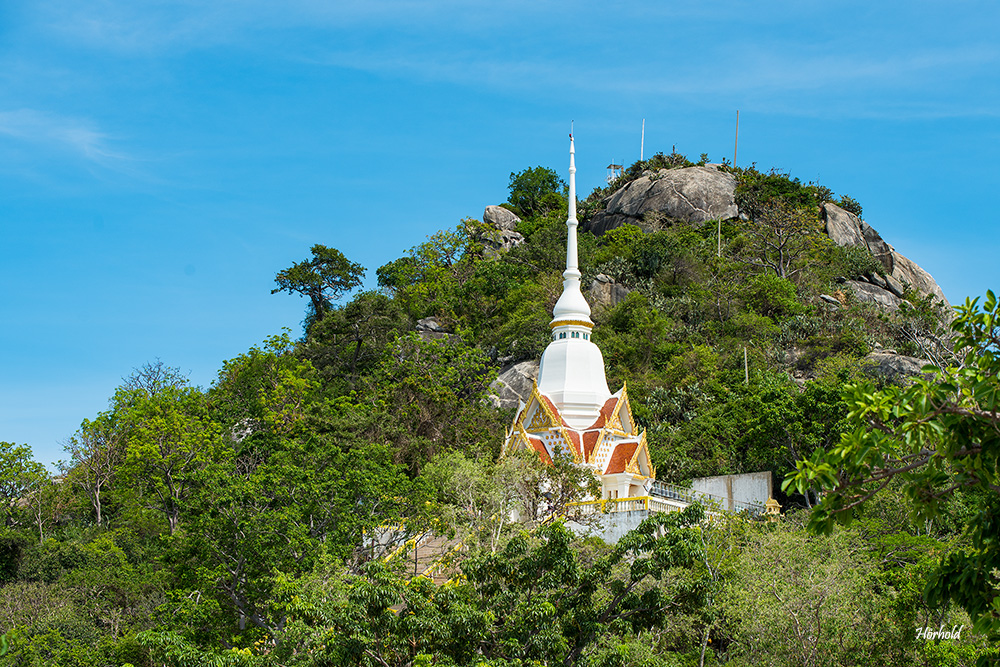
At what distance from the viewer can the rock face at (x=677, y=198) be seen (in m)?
64.4

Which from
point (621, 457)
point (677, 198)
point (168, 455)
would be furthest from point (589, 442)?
point (677, 198)

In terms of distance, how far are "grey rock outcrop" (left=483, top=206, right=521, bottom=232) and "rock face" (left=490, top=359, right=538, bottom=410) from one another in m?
29.6

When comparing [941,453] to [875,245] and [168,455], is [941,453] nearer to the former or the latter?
[168,455]

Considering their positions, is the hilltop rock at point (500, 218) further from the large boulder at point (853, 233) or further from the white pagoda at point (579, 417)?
the white pagoda at point (579, 417)

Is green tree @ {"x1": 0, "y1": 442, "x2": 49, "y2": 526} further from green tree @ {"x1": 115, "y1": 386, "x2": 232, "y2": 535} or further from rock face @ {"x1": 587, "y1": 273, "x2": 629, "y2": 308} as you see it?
rock face @ {"x1": 587, "y1": 273, "x2": 629, "y2": 308}

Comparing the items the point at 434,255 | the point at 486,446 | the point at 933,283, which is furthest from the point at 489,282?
the point at 933,283

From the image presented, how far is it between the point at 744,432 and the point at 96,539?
22811mm

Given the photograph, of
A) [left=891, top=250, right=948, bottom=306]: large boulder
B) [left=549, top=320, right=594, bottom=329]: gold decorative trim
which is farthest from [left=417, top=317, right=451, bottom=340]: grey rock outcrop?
[left=891, top=250, right=948, bottom=306]: large boulder

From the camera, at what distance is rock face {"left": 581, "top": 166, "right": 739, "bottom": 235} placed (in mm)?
64375

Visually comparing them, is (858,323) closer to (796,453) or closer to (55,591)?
(796,453)

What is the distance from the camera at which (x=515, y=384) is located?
43.3 metres

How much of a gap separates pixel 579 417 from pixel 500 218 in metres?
43.0

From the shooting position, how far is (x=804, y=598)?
59.5 feet

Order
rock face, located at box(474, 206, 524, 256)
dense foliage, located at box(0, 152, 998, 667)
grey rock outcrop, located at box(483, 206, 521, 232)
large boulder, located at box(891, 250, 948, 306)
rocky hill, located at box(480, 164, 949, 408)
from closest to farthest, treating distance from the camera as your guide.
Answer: dense foliage, located at box(0, 152, 998, 667) < rocky hill, located at box(480, 164, 949, 408) < large boulder, located at box(891, 250, 948, 306) < rock face, located at box(474, 206, 524, 256) < grey rock outcrop, located at box(483, 206, 521, 232)
